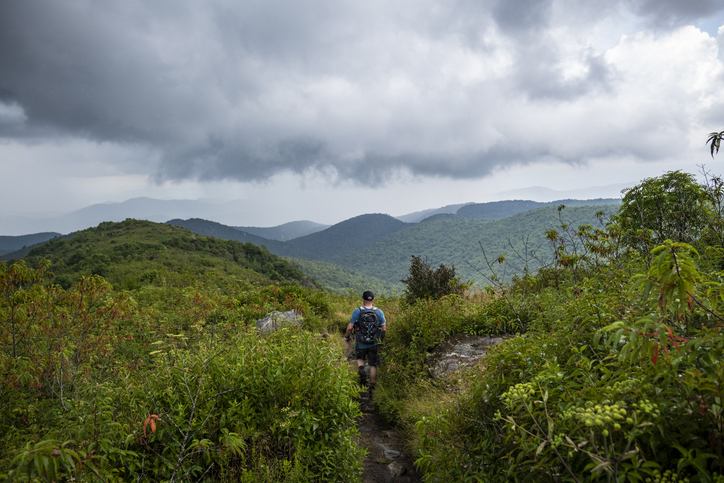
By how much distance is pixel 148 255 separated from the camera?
40.0 metres

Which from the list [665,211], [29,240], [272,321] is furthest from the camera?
[29,240]

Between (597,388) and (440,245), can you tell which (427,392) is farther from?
(440,245)

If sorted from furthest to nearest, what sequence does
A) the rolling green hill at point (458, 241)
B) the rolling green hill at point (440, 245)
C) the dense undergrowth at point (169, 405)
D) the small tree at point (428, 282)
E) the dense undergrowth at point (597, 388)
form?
the rolling green hill at point (458, 241) < the rolling green hill at point (440, 245) < the small tree at point (428, 282) < the dense undergrowth at point (169, 405) < the dense undergrowth at point (597, 388)

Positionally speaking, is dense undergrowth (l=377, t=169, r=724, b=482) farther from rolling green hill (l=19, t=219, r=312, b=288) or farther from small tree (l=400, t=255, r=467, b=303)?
rolling green hill (l=19, t=219, r=312, b=288)

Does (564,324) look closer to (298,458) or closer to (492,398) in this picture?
(492,398)

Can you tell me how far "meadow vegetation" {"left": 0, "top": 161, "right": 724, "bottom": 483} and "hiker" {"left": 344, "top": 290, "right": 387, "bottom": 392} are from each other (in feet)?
1.53

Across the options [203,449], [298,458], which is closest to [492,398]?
[298,458]

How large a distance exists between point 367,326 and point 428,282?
370 centimetres

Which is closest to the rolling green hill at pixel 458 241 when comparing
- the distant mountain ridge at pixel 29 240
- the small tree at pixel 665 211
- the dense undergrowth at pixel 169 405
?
the small tree at pixel 665 211

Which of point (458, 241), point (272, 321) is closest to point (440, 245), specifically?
point (458, 241)

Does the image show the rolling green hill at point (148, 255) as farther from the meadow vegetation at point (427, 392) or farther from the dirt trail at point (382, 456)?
the dirt trail at point (382, 456)

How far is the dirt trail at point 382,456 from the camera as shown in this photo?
4.43 m

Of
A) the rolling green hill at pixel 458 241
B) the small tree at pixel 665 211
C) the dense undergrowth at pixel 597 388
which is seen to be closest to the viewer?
the dense undergrowth at pixel 597 388

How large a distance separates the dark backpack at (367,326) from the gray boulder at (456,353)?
4.18 feet
